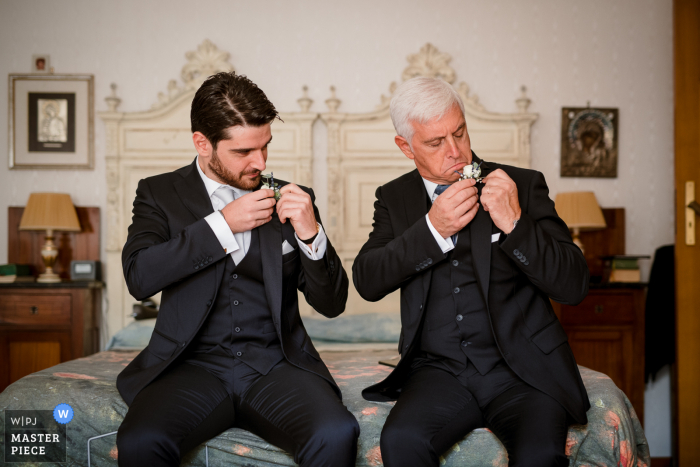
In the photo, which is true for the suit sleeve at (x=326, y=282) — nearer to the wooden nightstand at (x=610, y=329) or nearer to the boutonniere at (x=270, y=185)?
the boutonniere at (x=270, y=185)

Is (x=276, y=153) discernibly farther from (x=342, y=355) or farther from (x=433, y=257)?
(x=433, y=257)

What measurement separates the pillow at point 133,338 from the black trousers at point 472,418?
1883mm

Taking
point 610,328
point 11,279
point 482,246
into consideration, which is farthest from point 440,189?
point 11,279

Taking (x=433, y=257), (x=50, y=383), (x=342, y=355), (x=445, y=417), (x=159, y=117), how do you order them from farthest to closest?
(x=159, y=117) → (x=342, y=355) → (x=50, y=383) → (x=433, y=257) → (x=445, y=417)

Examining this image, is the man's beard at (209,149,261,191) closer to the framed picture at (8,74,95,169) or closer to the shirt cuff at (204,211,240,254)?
the shirt cuff at (204,211,240,254)

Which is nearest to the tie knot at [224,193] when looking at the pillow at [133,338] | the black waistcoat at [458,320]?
the black waistcoat at [458,320]

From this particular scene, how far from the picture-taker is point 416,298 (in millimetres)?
1707

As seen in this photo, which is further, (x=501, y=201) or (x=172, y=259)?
(x=172, y=259)

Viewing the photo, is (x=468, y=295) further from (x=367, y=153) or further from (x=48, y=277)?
(x=48, y=277)

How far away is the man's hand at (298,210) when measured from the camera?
1.64 meters

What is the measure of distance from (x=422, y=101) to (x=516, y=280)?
1.96 ft

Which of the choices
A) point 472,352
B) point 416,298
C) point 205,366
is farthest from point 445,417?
point 205,366

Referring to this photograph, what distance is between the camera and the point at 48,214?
3.85 m

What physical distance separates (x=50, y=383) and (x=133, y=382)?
0.41 m
